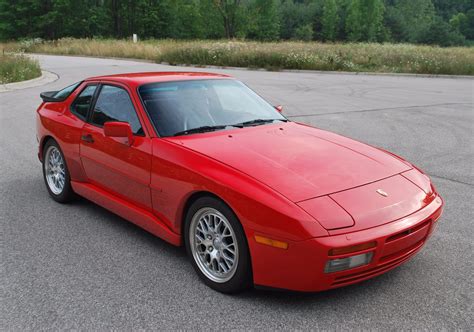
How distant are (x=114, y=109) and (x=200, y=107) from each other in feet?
2.76

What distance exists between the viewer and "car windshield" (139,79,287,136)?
3926mm

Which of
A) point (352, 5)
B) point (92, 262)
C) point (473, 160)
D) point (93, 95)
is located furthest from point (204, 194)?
point (352, 5)

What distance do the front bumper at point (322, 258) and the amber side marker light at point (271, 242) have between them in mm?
25

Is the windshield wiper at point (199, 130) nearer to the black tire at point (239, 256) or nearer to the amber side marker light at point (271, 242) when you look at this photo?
the black tire at point (239, 256)

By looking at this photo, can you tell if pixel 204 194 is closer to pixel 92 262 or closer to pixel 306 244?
pixel 306 244

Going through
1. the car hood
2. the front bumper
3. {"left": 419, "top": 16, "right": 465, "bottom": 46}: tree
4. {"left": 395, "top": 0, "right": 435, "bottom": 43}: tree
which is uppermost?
the car hood

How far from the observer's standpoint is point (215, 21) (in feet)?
273

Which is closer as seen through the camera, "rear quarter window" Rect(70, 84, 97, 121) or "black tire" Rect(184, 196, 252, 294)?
"black tire" Rect(184, 196, 252, 294)

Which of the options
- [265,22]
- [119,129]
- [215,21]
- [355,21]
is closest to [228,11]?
[215,21]

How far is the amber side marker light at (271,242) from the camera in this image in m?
2.79

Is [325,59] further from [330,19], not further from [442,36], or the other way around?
[330,19]

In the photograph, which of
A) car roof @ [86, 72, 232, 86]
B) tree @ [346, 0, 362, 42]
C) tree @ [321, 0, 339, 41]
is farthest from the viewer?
tree @ [321, 0, 339, 41]

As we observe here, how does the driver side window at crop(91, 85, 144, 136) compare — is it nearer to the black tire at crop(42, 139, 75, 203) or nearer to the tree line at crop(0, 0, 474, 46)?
the black tire at crop(42, 139, 75, 203)

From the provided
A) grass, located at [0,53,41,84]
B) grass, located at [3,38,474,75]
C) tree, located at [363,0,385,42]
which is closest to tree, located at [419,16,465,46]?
tree, located at [363,0,385,42]
